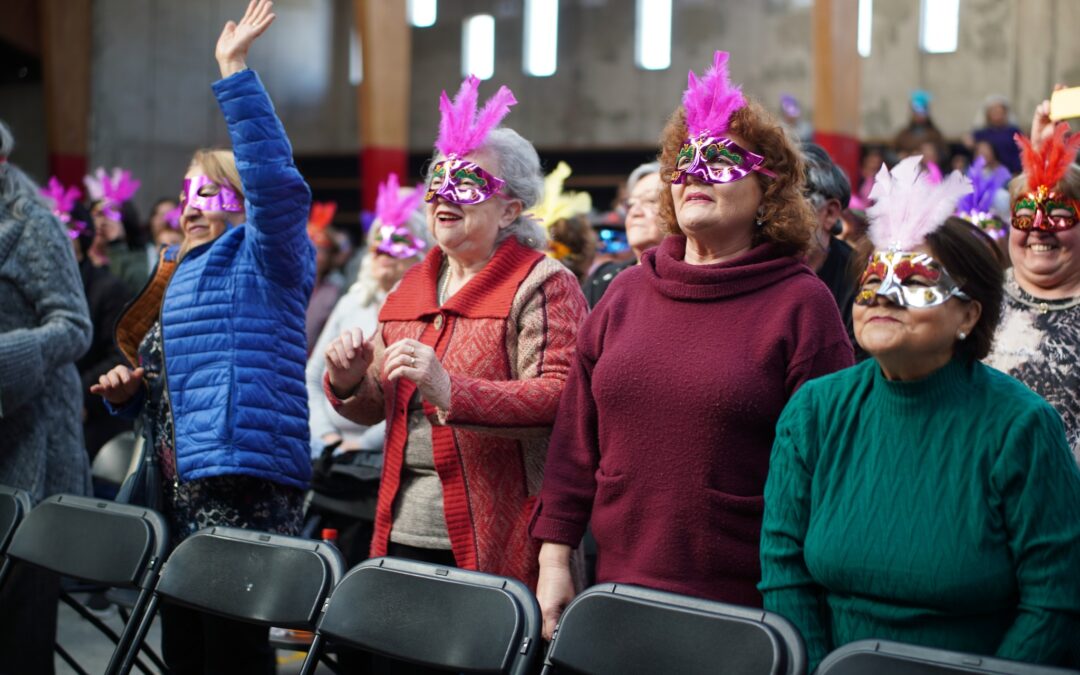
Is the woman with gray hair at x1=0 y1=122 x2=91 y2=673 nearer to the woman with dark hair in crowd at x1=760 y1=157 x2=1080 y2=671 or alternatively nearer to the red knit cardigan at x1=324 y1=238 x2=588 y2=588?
the red knit cardigan at x1=324 y1=238 x2=588 y2=588

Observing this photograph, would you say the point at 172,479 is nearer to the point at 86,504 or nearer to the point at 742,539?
the point at 86,504

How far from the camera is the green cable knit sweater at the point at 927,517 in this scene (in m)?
1.74

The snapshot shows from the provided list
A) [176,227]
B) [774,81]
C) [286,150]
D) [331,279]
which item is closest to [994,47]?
[774,81]

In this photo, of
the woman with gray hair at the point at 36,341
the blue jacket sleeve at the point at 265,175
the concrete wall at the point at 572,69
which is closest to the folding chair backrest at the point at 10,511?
the woman with gray hair at the point at 36,341

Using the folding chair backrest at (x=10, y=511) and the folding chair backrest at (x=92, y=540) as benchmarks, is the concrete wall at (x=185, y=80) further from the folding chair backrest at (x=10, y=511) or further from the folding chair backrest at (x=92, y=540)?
the folding chair backrest at (x=92, y=540)

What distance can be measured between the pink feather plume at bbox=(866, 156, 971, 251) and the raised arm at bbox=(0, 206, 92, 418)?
2174mm

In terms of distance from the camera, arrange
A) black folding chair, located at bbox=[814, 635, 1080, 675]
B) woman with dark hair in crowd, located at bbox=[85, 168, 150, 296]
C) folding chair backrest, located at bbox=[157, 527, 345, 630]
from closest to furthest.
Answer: black folding chair, located at bbox=[814, 635, 1080, 675], folding chair backrest, located at bbox=[157, 527, 345, 630], woman with dark hair in crowd, located at bbox=[85, 168, 150, 296]

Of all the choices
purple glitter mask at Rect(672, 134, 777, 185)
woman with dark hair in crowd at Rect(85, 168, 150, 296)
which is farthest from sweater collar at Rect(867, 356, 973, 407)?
woman with dark hair in crowd at Rect(85, 168, 150, 296)

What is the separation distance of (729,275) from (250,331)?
120 cm

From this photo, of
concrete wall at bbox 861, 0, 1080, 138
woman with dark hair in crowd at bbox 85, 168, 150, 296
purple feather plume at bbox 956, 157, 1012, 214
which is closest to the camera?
purple feather plume at bbox 956, 157, 1012, 214

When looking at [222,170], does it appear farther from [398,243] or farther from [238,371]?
[398,243]

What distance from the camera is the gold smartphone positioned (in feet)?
7.64

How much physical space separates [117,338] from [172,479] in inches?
17.2

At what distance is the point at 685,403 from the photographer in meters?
2.10
